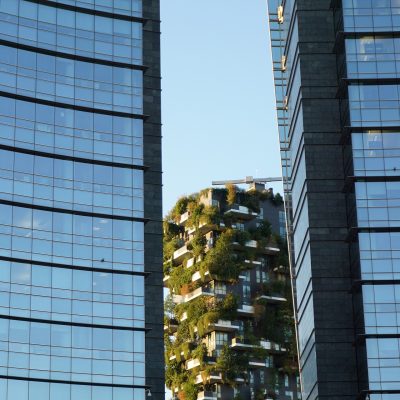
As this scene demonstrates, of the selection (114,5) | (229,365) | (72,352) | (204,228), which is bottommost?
(72,352)

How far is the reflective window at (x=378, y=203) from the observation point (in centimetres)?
10231

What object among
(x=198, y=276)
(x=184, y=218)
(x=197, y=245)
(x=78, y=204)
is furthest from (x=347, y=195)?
(x=184, y=218)

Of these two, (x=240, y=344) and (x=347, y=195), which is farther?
(x=240, y=344)

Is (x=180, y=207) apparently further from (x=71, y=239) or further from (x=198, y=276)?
(x=71, y=239)

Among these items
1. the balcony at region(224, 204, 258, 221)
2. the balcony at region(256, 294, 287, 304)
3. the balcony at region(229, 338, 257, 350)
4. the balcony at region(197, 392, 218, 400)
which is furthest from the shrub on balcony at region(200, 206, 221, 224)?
the balcony at region(197, 392, 218, 400)

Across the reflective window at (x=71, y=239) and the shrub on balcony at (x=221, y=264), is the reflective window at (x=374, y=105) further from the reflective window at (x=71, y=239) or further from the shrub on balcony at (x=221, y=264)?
the shrub on balcony at (x=221, y=264)

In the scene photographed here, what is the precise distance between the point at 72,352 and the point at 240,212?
237 feet

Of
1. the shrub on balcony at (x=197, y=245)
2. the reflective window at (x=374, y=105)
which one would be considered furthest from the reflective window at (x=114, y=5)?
the shrub on balcony at (x=197, y=245)

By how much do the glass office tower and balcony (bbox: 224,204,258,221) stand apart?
59.5 metres

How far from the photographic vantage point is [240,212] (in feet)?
565

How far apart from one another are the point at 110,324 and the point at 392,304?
74.8 feet

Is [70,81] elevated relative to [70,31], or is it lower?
lower

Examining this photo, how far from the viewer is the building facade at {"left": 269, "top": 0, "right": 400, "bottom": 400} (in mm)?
100688

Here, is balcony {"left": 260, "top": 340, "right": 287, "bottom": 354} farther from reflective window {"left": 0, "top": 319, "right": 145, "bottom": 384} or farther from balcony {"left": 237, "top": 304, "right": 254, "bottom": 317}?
reflective window {"left": 0, "top": 319, "right": 145, "bottom": 384}
